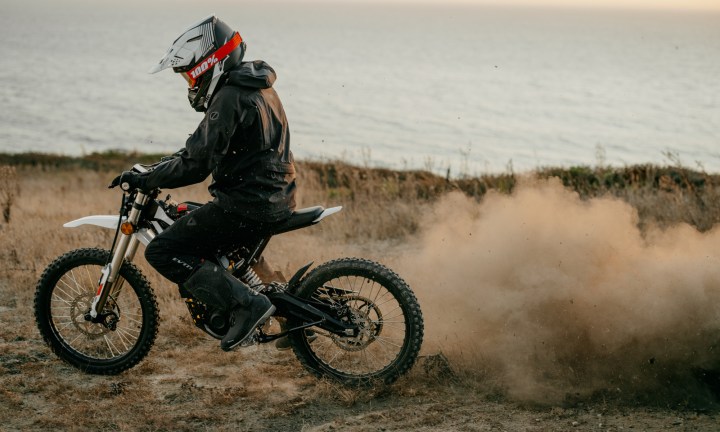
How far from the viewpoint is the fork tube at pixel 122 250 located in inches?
221

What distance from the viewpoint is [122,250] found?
5754 millimetres

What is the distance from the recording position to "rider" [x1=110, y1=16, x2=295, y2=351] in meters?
5.05

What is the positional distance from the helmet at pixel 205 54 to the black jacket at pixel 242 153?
0.09 m

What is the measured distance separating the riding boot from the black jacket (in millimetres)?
496

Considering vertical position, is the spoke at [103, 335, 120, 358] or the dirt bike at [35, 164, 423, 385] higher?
the dirt bike at [35, 164, 423, 385]

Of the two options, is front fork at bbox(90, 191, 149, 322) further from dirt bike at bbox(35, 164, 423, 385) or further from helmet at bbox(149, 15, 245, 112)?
helmet at bbox(149, 15, 245, 112)

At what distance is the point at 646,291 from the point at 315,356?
261cm

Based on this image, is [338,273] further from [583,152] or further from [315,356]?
[583,152]

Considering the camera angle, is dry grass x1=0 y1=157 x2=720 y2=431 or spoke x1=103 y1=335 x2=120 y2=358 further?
spoke x1=103 y1=335 x2=120 y2=358

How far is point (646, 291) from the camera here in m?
5.86

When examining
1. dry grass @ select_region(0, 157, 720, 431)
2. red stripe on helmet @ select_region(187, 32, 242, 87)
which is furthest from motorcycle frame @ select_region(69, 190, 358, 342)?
red stripe on helmet @ select_region(187, 32, 242, 87)

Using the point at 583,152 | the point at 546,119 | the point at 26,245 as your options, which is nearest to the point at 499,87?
the point at 546,119

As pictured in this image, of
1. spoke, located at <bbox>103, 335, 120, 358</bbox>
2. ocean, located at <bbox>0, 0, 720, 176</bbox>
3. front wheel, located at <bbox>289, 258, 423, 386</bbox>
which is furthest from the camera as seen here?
ocean, located at <bbox>0, 0, 720, 176</bbox>

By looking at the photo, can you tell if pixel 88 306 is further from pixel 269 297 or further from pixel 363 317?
pixel 363 317
